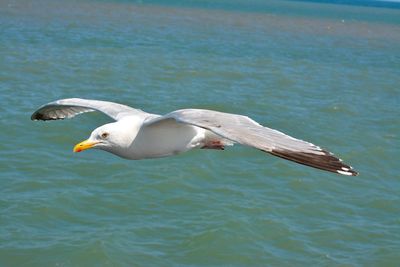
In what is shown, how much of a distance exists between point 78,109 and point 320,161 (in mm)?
5279

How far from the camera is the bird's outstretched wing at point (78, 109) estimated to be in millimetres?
9250

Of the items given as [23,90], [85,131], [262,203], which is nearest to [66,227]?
[262,203]

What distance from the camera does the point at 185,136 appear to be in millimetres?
8297

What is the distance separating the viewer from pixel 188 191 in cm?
1386

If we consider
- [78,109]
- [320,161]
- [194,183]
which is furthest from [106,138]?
[194,183]

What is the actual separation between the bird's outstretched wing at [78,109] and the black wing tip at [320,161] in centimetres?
313

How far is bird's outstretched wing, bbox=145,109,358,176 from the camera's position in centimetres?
612

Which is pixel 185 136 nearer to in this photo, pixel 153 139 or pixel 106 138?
pixel 153 139

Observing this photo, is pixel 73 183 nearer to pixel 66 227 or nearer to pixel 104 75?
pixel 66 227

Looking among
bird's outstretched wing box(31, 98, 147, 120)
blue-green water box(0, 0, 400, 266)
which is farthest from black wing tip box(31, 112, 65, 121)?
blue-green water box(0, 0, 400, 266)

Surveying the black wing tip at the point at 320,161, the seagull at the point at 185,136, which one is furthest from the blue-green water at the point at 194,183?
the black wing tip at the point at 320,161

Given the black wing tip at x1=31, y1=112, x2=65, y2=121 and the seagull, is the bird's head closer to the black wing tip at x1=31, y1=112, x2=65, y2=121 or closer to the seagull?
the seagull

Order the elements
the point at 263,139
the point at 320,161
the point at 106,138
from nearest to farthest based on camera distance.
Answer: the point at 320,161, the point at 263,139, the point at 106,138

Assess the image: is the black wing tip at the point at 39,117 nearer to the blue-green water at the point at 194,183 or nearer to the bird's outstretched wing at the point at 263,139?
the blue-green water at the point at 194,183
